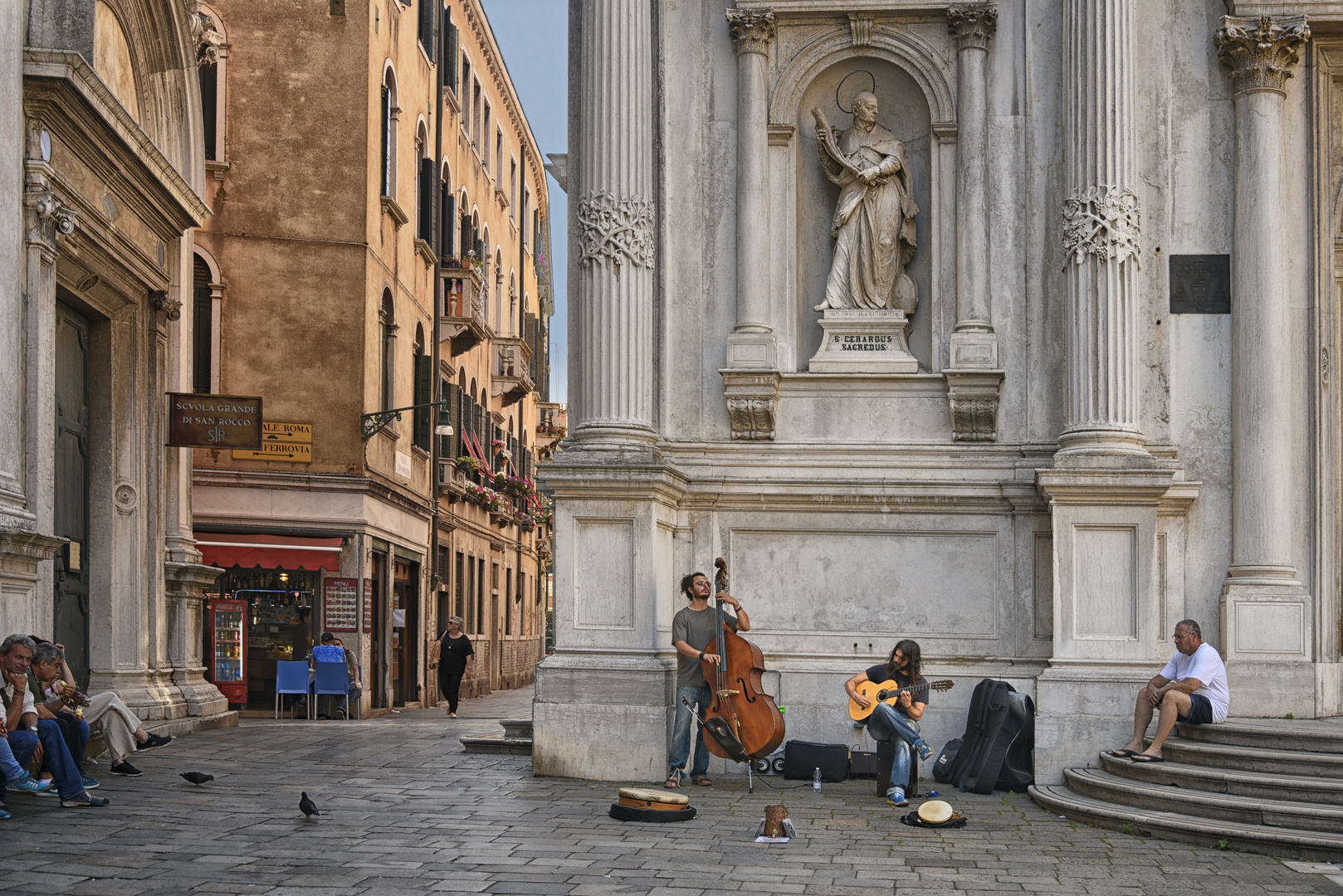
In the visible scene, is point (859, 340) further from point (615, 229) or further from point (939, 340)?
point (615, 229)

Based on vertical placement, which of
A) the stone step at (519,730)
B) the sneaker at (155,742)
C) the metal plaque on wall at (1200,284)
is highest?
the metal plaque on wall at (1200,284)

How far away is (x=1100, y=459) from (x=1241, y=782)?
321cm

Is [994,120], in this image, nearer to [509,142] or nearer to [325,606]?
[325,606]

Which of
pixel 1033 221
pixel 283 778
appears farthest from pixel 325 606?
pixel 1033 221

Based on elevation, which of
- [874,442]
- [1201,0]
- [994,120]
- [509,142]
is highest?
[509,142]

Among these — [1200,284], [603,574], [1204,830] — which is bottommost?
[1204,830]

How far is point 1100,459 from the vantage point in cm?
1311

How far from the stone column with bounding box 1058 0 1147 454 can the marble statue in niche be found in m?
1.55

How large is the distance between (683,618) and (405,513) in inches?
711

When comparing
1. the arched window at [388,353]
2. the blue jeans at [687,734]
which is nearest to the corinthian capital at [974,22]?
the blue jeans at [687,734]

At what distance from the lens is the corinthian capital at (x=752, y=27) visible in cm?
1470

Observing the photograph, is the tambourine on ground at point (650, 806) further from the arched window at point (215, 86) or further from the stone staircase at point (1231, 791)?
the arched window at point (215, 86)

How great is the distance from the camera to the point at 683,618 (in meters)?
12.9

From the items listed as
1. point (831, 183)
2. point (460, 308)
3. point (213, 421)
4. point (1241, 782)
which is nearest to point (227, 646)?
point (213, 421)
